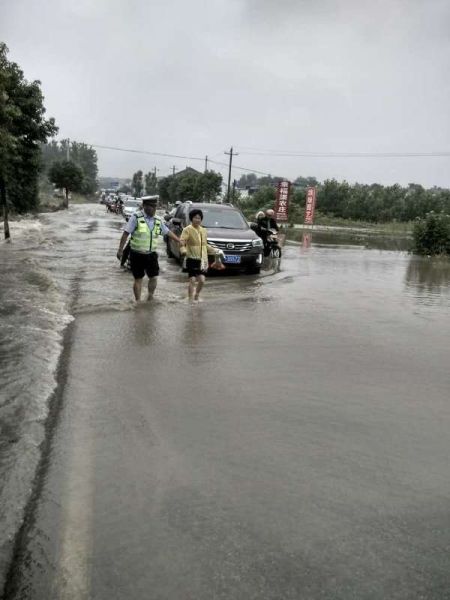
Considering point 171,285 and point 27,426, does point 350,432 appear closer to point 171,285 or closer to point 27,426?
point 27,426

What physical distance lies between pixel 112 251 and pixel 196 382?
40.2 feet

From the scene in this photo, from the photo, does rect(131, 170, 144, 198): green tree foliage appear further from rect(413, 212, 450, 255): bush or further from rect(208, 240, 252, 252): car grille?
rect(208, 240, 252, 252): car grille

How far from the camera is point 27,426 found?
405cm

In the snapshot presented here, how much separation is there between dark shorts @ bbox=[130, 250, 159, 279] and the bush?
1372cm

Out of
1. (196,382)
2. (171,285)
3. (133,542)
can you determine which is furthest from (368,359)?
(171,285)

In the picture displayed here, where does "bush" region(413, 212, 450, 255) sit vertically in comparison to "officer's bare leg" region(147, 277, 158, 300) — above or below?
above

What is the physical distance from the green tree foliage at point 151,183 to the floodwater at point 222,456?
105 m

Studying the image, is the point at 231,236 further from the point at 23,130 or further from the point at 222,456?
the point at 23,130

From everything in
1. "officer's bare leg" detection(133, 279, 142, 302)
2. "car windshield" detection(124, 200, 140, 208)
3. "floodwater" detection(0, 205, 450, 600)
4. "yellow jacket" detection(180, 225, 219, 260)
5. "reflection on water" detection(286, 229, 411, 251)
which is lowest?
"floodwater" detection(0, 205, 450, 600)

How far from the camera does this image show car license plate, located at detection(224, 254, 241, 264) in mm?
12711

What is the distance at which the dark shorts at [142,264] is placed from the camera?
8.67 m

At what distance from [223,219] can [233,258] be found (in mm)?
1571

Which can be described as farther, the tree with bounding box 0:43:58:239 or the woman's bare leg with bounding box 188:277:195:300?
the tree with bounding box 0:43:58:239

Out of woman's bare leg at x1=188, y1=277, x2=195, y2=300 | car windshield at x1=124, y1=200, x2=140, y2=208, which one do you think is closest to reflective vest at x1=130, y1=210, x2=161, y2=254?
woman's bare leg at x1=188, y1=277, x2=195, y2=300
